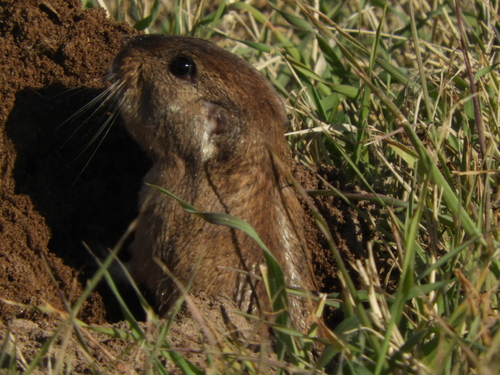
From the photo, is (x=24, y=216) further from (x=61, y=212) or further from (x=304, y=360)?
(x=304, y=360)

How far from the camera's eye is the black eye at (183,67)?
3.19m

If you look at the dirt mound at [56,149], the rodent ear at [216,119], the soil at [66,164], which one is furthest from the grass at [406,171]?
the dirt mound at [56,149]

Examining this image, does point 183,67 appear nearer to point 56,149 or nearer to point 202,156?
point 202,156

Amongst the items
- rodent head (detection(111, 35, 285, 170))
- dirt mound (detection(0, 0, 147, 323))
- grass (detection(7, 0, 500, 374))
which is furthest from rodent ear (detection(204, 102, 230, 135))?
dirt mound (detection(0, 0, 147, 323))

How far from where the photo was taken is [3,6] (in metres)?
3.45

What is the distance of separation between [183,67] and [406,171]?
1.37m

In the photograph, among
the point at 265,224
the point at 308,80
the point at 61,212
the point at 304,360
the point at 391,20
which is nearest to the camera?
the point at 304,360

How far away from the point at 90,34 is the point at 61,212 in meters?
1.03

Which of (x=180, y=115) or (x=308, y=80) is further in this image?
(x=308, y=80)

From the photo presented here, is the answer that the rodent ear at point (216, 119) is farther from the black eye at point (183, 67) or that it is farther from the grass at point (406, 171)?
the grass at point (406, 171)

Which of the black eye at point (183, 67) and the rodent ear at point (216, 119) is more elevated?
the black eye at point (183, 67)

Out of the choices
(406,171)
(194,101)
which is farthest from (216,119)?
(406,171)

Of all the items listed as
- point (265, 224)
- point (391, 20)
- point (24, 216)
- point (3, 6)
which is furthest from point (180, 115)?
point (391, 20)

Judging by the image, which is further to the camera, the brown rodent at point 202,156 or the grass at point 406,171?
the brown rodent at point 202,156
